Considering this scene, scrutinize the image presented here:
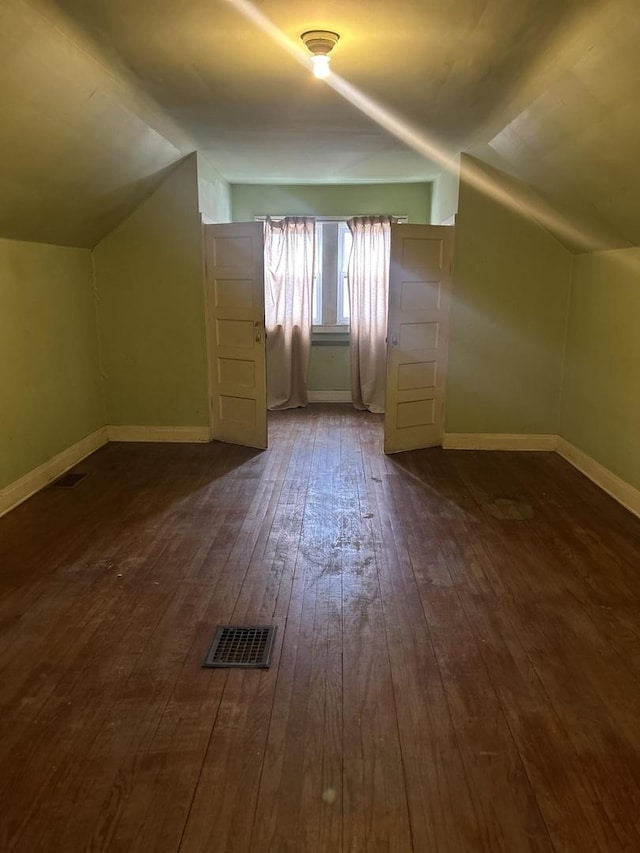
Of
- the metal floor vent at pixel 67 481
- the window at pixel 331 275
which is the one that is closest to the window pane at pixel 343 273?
the window at pixel 331 275

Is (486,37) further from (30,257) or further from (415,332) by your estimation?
(30,257)

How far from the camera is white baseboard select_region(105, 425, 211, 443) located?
17.5 ft

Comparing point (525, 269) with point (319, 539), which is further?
point (525, 269)

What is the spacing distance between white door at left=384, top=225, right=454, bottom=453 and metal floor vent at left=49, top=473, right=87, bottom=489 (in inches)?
96.2

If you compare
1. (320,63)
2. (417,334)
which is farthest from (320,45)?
(417,334)

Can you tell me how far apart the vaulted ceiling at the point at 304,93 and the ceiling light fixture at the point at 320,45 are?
0.05 m

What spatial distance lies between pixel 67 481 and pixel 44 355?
0.92 meters

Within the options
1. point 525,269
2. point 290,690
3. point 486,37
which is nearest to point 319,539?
point 290,690

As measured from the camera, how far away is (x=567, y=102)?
2895 millimetres

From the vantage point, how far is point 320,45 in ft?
8.50

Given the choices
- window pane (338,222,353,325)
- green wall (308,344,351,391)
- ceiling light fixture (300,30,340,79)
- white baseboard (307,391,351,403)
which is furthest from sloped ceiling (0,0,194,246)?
white baseboard (307,391,351,403)

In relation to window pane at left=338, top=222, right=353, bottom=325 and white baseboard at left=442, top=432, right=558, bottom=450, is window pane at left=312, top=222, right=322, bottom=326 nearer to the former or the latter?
window pane at left=338, top=222, right=353, bottom=325

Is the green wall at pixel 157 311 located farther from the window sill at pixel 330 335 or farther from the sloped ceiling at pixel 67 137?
the window sill at pixel 330 335

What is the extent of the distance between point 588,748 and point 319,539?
1.78 meters
